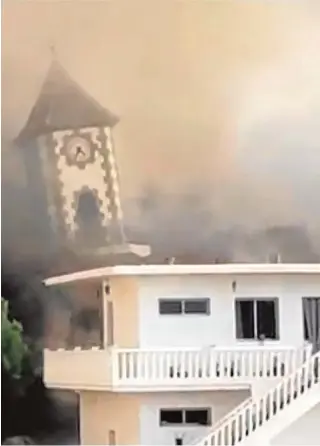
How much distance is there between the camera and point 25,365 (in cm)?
235

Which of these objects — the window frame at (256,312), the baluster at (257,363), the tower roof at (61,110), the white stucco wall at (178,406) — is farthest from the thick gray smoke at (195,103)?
the white stucco wall at (178,406)

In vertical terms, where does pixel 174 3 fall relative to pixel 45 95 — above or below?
above

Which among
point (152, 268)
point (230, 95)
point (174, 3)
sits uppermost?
point (174, 3)

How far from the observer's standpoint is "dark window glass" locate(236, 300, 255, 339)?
2342 millimetres

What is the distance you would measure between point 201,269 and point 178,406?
381 mm

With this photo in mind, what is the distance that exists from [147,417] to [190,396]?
13 centimetres

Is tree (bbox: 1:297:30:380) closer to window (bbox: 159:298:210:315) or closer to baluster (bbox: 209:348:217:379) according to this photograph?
window (bbox: 159:298:210:315)

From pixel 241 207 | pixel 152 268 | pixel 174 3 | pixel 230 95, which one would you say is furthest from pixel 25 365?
pixel 174 3

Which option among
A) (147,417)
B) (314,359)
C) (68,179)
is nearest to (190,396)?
(147,417)

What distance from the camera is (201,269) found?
92.7 inches

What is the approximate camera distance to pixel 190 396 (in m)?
2.31

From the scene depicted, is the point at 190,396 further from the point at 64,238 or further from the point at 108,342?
the point at 64,238

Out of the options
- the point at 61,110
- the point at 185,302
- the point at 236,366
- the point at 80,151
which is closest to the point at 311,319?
the point at 236,366

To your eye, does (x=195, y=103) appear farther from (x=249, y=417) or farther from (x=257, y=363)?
(x=249, y=417)
